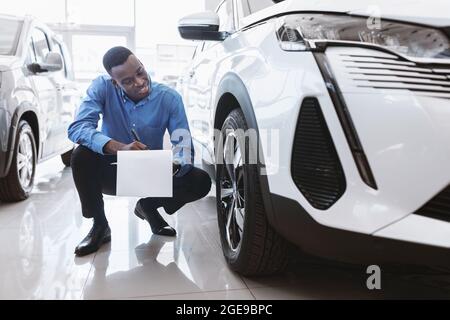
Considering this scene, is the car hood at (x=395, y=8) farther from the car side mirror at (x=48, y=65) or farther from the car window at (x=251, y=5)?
the car side mirror at (x=48, y=65)

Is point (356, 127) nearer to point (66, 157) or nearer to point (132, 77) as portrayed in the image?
point (132, 77)

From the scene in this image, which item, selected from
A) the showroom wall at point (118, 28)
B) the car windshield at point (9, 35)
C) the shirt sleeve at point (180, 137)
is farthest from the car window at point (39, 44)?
the showroom wall at point (118, 28)

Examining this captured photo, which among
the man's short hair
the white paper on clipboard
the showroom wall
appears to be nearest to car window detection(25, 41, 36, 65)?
the man's short hair

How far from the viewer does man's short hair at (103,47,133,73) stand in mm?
1821

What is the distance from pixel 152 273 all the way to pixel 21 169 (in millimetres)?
1621

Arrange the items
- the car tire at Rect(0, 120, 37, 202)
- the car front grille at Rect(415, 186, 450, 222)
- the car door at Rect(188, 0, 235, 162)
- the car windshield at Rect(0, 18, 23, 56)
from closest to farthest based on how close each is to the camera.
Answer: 1. the car front grille at Rect(415, 186, 450, 222)
2. the car door at Rect(188, 0, 235, 162)
3. the car tire at Rect(0, 120, 37, 202)
4. the car windshield at Rect(0, 18, 23, 56)

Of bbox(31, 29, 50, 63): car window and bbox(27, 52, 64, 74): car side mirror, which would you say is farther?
bbox(31, 29, 50, 63): car window

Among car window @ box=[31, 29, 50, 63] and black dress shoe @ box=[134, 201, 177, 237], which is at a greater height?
car window @ box=[31, 29, 50, 63]

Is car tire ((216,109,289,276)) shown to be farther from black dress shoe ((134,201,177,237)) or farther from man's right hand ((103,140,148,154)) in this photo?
black dress shoe ((134,201,177,237))

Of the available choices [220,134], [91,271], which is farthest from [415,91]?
[91,271]

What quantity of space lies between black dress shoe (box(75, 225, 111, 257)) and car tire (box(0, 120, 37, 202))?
3.43 feet

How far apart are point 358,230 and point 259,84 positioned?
1.70 ft

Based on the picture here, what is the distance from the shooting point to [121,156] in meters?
1.66

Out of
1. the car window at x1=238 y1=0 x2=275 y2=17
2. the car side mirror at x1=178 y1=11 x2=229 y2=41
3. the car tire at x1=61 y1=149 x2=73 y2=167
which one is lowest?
the car tire at x1=61 y1=149 x2=73 y2=167
